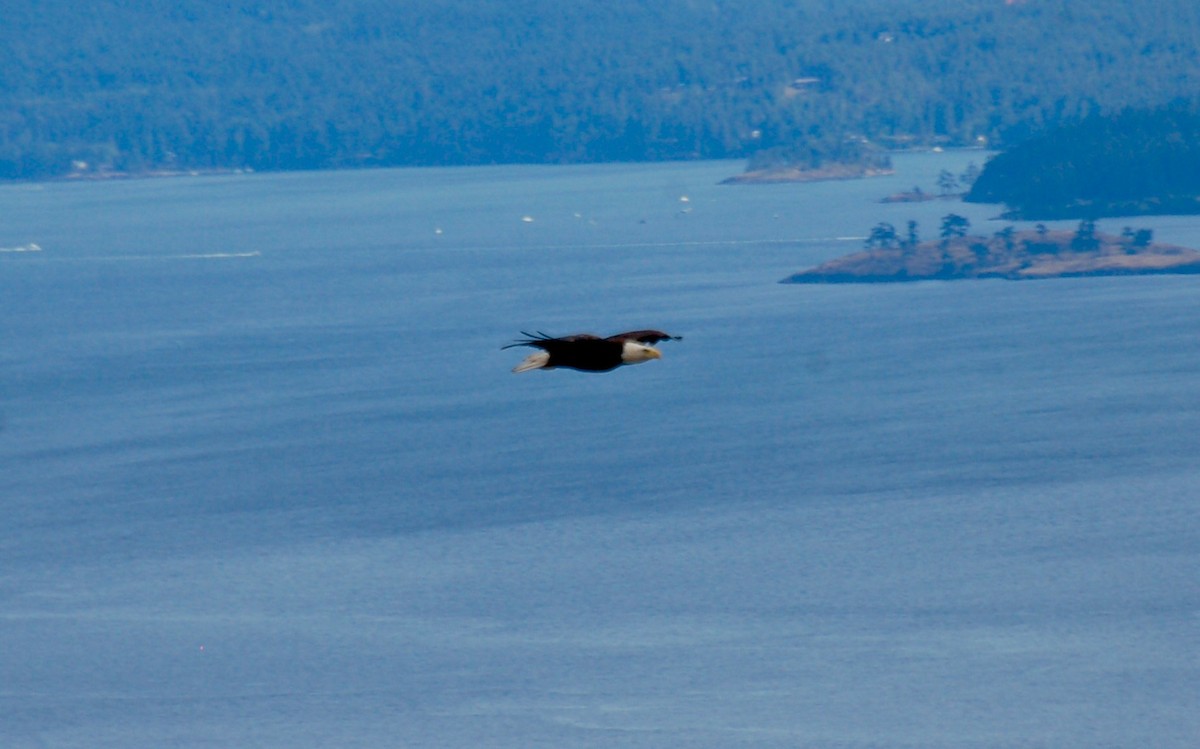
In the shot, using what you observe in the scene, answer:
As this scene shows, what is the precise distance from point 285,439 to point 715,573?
Answer: 110 feet

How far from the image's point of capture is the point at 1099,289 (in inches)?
6353

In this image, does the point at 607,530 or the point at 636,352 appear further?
the point at 607,530

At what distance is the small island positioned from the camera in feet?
545

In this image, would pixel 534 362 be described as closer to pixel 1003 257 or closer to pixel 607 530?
pixel 607 530

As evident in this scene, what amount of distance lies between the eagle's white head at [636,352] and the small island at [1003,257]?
14702 cm

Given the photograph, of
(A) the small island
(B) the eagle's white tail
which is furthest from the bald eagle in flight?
(A) the small island

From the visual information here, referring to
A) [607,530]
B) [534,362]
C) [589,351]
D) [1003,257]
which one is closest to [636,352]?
[589,351]

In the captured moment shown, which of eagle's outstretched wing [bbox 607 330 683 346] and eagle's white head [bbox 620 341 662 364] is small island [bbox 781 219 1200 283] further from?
eagle's white head [bbox 620 341 662 364]

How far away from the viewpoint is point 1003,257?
6831 inches

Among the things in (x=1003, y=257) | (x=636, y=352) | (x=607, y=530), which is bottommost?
(x=607, y=530)

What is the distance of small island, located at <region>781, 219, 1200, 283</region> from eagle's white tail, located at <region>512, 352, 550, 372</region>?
148 metres

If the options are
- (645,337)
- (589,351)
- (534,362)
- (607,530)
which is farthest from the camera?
(607,530)

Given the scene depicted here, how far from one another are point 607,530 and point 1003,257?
9800cm

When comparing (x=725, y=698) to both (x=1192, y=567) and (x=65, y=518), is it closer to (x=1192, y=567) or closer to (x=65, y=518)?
(x=1192, y=567)
